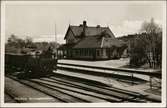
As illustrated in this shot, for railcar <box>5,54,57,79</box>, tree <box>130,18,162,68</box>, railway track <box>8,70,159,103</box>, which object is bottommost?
railway track <box>8,70,159,103</box>

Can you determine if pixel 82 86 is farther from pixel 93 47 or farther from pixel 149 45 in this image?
pixel 149 45

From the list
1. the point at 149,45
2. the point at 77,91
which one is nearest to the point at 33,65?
the point at 77,91

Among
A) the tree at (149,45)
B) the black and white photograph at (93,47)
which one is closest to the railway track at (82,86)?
the black and white photograph at (93,47)

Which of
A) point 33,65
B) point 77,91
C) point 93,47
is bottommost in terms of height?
point 77,91

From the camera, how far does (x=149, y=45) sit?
5.91 ft

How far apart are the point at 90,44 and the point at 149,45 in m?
0.38

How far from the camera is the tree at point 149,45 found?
179 centimetres

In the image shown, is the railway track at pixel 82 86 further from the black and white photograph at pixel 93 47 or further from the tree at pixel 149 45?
the tree at pixel 149 45

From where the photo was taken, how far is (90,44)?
1835 millimetres

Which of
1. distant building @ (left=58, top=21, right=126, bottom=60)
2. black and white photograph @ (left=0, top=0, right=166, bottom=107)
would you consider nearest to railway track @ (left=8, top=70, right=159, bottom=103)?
black and white photograph @ (left=0, top=0, right=166, bottom=107)

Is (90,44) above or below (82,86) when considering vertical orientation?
above

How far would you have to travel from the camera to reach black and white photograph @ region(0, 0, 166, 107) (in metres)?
1.78

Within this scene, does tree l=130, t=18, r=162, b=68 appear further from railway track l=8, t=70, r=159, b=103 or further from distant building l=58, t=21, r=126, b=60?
railway track l=8, t=70, r=159, b=103

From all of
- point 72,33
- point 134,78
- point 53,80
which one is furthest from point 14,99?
point 134,78
